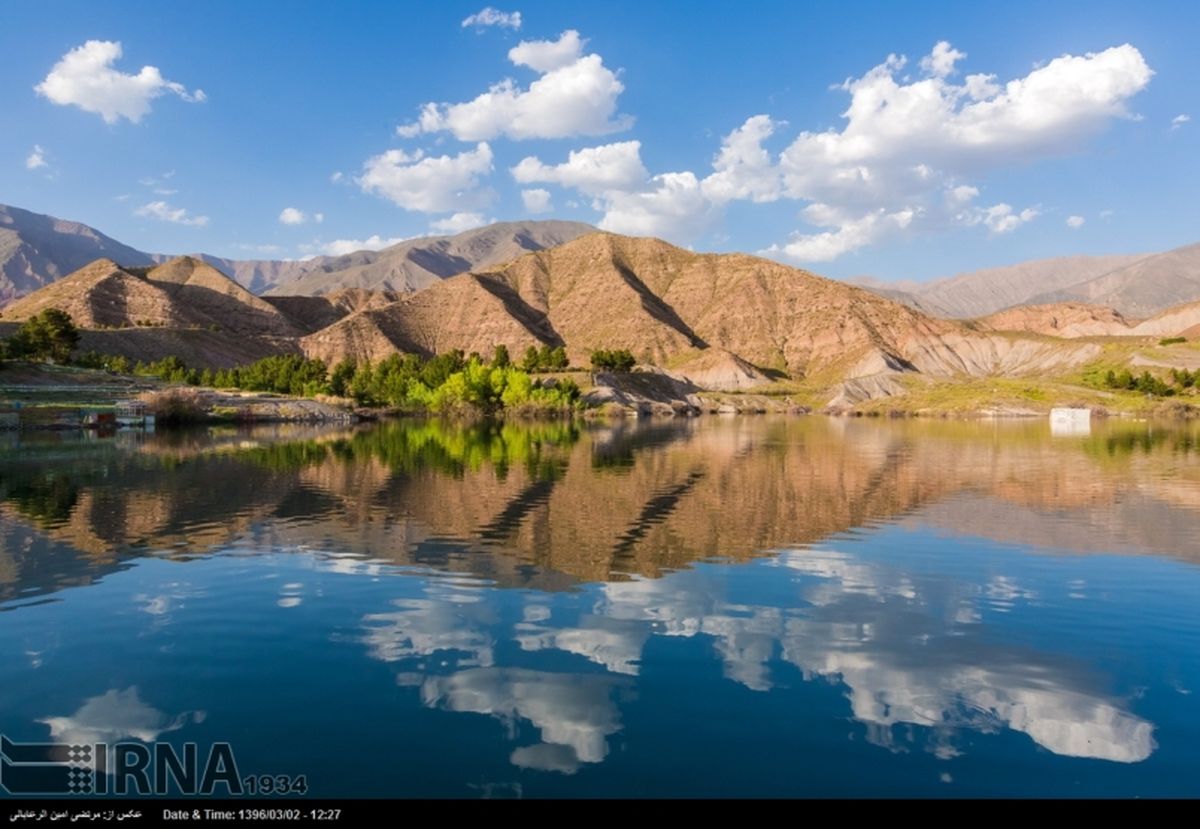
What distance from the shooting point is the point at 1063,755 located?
12.3 meters

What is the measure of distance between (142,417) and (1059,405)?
7953 inches

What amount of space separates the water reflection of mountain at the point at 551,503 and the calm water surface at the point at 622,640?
1.05ft

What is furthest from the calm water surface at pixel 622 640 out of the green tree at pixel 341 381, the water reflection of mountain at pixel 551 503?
the green tree at pixel 341 381

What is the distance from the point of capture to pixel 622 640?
17.9 m

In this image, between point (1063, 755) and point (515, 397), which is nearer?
point (1063, 755)

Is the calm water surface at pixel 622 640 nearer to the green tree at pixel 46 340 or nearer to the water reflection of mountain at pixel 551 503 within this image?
the water reflection of mountain at pixel 551 503

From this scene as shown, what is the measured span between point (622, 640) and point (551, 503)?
22451mm

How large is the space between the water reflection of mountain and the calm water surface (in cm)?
32

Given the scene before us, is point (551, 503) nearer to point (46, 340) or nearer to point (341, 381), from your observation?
point (46, 340)

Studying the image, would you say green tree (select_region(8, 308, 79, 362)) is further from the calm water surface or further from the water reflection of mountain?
the calm water surface

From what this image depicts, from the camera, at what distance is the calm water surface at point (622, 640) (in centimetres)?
1207

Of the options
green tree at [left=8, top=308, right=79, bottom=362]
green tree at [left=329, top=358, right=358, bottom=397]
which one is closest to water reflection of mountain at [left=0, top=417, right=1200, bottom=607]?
green tree at [left=8, top=308, right=79, bottom=362]
